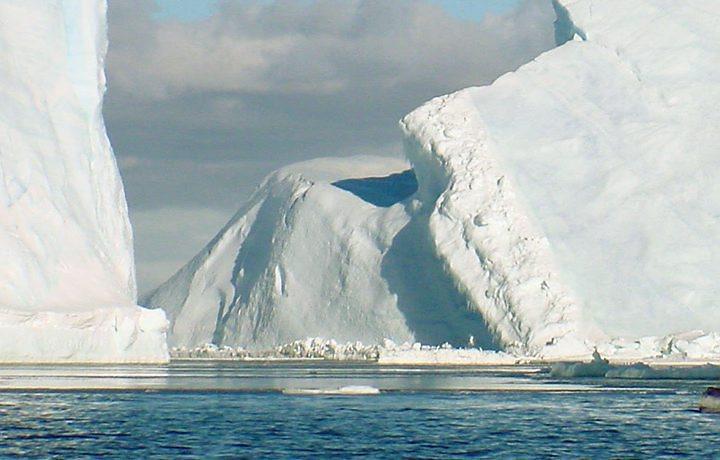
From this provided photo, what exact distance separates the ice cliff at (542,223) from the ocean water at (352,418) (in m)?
12.7

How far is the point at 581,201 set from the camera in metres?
67.2

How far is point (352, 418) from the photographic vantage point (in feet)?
111

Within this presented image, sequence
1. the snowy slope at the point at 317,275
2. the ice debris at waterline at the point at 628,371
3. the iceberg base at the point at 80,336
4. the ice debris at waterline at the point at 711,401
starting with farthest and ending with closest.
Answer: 1. the snowy slope at the point at 317,275
2. the iceberg base at the point at 80,336
3. the ice debris at waterline at the point at 628,371
4. the ice debris at waterline at the point at 711,401

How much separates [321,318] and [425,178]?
26.7 ft

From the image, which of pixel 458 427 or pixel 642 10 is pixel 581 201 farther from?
pixel 458 427

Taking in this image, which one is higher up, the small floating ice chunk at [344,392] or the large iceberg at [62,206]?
Result: the large iceberg at [62,206]

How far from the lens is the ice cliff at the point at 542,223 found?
63.4 metres

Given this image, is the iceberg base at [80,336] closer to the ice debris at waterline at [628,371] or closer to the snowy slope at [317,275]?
the snowy slope at [317,275]

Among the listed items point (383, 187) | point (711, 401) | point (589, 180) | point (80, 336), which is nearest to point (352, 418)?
point (711, 401)

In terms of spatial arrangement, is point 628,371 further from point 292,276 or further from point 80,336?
point 292,276

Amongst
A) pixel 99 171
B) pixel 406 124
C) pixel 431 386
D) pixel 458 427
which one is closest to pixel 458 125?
pixel 406 124

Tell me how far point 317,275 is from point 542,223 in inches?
494

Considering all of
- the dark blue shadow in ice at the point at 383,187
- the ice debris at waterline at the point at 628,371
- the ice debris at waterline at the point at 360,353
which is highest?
the dark blue shadow in ice at the point at 383,187

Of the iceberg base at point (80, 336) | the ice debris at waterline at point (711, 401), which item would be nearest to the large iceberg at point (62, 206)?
the iceberg base at point (80, 336)
